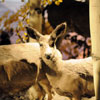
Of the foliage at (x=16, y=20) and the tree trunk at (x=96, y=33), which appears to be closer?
the tree trunk at (x=96, y=33)

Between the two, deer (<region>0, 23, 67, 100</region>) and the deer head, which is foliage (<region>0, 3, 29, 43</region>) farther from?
the deer head

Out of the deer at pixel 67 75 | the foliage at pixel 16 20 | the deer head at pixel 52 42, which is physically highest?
the foliage at pixel 16 20

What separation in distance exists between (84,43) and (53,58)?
7.35ft

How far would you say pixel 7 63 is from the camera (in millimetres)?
2156

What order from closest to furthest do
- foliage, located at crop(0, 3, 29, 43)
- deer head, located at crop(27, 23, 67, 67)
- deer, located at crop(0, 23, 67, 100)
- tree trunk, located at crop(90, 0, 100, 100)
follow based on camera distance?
1. tree trunk, located at crop(90, 0, 100, 100)
2. deer head, located at crop(27, 23, 67, 67)
3. deer, located at crop(0, 23, 67, 100)
4. foliage, located at crop(0, 3, 29, 43)

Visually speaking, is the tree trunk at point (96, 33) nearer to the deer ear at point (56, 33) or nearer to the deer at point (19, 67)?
the deer ear at point (56, 33)

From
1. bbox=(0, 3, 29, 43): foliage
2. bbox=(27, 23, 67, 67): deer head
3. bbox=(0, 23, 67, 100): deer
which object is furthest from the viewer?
bbox=(0, 3, 29, 43): foliage

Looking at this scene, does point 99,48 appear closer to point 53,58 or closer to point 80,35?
point 53,58

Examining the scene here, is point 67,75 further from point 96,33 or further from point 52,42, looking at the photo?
point 96,33

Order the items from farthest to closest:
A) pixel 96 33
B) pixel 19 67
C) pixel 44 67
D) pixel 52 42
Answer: pixel 19 67, pixel 44 67, pixel 52 42, pixel 96 33

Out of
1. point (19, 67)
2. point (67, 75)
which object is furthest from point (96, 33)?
point (19, 67)

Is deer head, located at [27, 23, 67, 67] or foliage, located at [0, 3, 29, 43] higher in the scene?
foliage, located at [0, 3, 29, 43]

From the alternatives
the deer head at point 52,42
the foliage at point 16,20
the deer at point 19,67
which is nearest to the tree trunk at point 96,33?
the deer head at point 52,42

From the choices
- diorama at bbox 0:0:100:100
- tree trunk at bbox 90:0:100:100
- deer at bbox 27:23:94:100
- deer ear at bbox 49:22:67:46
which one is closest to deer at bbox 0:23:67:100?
diorama at bbox 0:0:100:100
